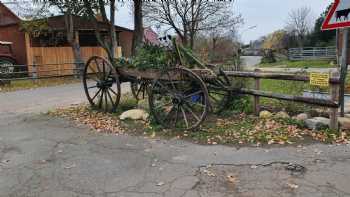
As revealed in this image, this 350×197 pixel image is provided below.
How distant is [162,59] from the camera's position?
6590mm

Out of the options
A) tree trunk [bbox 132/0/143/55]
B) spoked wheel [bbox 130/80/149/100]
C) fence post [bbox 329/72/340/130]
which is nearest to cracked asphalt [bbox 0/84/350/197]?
fence post [bbox 329/72/340/130]

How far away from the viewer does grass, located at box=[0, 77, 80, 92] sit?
1533cm

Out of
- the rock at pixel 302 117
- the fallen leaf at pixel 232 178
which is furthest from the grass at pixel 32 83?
the fallen leaf at pixel 232 178

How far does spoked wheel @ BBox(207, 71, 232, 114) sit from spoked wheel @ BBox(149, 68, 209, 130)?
0.50m

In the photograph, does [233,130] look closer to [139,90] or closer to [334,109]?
[334,109]

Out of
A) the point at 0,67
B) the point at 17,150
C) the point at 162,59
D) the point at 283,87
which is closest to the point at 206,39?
the point at 0,67

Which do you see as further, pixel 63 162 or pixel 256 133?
pixel 256 133

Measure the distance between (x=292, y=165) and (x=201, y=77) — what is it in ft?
7.85

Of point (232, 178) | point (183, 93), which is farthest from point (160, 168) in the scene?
point (183, 93)

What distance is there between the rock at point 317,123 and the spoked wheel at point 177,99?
171 cm

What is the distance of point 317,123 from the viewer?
222 inches

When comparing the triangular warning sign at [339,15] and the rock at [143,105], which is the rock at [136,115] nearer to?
the rock at [143,105]

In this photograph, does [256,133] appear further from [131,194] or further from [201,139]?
[131,194]

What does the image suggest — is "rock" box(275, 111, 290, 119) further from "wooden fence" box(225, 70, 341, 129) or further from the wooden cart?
the wooden cart
